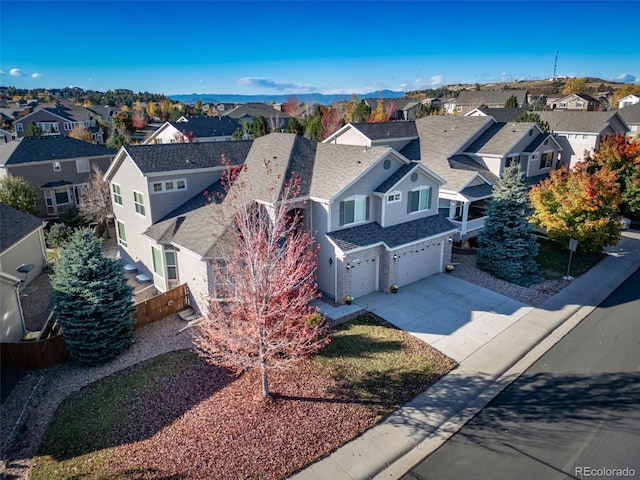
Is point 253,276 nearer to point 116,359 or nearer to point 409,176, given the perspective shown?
point 116,359

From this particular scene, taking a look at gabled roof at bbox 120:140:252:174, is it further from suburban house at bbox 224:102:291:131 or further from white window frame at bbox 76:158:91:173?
suburban house at bbox 224:102:291:131

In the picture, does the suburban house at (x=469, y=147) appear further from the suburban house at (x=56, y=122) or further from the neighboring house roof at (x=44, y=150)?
the suburban house at (x=56, y=122)

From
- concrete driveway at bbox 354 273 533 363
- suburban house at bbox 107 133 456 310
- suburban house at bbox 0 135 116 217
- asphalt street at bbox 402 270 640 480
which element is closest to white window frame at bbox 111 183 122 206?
suburban house at bbox 107 133 456 310

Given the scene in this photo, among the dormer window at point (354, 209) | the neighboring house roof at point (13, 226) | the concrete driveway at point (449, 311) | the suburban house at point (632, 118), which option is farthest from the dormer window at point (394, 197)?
the suburban house at point (632, 118)

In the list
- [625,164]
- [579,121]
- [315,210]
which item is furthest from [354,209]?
[579,121]

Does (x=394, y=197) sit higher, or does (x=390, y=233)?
(x=394, y=197)

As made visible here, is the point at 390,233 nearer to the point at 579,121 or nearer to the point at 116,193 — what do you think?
the point at 116,193
